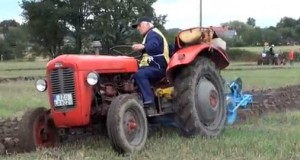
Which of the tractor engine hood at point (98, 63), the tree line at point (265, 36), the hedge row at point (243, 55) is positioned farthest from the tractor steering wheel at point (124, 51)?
the tree line at point (265, 36)

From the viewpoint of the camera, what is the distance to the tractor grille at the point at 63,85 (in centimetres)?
665

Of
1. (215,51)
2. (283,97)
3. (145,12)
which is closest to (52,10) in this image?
(145,12)

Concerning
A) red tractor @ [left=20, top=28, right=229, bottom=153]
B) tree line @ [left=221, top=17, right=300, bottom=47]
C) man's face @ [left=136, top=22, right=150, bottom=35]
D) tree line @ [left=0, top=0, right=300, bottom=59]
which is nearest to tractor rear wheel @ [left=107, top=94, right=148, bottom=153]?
red tractor @ [left=20, top=28, right=229, bottom=153]

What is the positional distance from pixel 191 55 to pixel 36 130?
2178 millimetres

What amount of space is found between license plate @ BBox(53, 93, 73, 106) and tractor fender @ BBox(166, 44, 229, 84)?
147cm

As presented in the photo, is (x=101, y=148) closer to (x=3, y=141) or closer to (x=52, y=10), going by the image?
(x=3, y=141)

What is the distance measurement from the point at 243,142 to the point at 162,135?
138 centimetres

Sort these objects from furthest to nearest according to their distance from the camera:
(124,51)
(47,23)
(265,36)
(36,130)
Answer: (265,36), (47,23), (124,51), (36,130)

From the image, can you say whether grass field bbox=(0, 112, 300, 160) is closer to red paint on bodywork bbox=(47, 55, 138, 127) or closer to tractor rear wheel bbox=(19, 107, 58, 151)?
tractor rear wheel bbox=(19, 107, 58, 151)

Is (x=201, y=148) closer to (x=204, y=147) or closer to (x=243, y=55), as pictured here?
(x=204, y=147)

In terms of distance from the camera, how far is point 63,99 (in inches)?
263

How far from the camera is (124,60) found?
7426mm

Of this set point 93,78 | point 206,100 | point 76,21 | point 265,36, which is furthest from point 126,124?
point 265,36

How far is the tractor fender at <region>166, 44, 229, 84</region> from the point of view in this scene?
7559mm
